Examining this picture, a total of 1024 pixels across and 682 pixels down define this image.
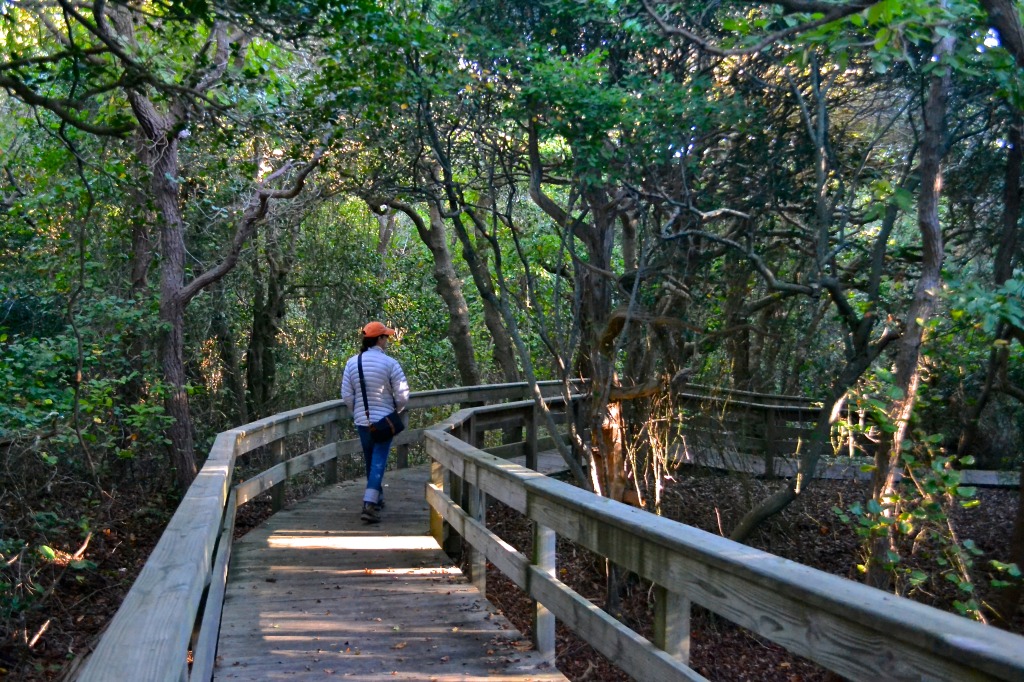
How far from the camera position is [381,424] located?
8633 millimetres

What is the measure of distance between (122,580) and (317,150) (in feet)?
22.0

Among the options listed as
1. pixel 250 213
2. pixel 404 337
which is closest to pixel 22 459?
pixel 250 213

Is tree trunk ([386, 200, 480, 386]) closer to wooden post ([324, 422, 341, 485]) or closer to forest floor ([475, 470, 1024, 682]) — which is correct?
forest floor ([475, 470, 1024, 682])

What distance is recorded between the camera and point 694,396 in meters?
11.1

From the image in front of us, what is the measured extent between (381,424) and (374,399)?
0.24 meters

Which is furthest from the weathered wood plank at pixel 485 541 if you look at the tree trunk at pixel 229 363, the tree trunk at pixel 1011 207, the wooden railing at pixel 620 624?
the tree trunk at pixel 229 363

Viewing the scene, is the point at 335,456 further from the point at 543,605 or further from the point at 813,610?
the point at 813,610

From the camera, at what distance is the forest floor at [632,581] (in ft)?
26.2

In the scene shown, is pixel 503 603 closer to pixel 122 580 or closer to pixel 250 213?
pixel 122 580

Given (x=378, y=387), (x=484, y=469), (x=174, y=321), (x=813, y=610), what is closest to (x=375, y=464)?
(x=378, y=387)

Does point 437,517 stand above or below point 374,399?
below

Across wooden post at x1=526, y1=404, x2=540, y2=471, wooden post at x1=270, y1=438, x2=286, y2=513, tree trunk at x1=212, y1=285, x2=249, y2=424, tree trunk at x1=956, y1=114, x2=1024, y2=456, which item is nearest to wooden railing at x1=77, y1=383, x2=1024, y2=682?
wooden post at x1=270, y1=438, x2=286, y2=513

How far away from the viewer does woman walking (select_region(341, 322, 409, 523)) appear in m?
8.69

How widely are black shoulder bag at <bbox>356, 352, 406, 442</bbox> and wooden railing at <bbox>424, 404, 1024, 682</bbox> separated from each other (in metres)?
2.79
